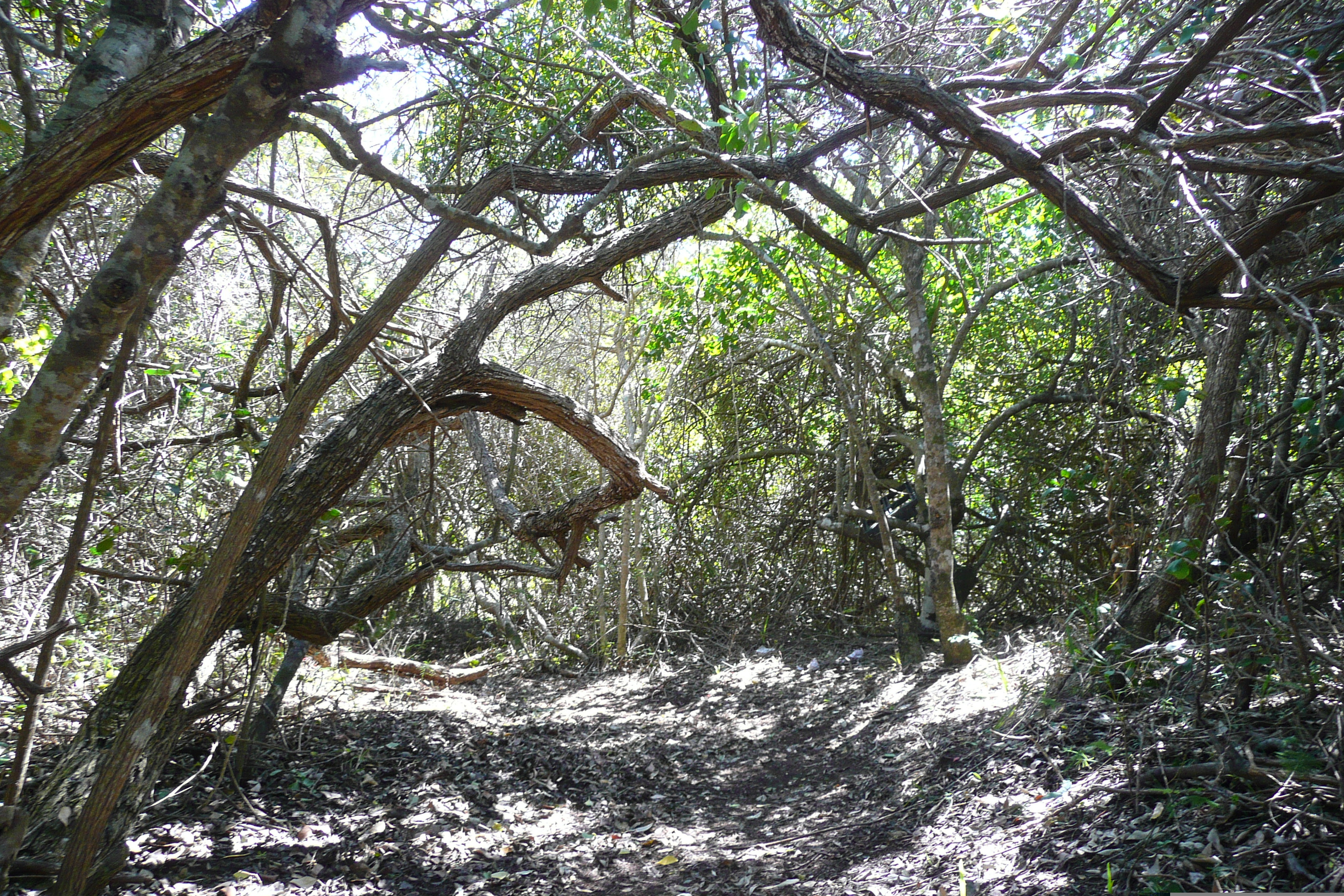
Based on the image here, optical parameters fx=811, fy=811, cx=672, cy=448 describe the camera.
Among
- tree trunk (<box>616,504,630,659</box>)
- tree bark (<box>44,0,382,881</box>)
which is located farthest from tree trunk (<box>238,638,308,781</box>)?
tree trunk (<box>616,504,630,659</box>)

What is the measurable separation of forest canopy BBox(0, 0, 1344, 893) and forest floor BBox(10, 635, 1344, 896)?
46cm

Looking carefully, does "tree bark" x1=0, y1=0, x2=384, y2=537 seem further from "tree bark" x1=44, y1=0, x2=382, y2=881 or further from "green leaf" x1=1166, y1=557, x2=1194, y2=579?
"green leaf" x1=1166, y1=557, x2=1194, y2=579

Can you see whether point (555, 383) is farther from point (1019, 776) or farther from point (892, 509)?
point (1019, 776)

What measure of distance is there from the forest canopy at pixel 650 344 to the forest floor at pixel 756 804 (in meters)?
0.46

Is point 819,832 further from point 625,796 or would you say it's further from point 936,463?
point 936,463

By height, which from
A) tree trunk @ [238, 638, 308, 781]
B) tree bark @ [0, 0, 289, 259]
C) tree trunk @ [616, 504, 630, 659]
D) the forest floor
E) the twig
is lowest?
the twig

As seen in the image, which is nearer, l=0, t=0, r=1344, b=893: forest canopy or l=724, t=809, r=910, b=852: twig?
l=0, t=0, r=1344, b=893: forest canopy

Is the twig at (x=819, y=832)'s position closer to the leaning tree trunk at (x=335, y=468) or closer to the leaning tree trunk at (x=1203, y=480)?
the leaning tree trunk at (x=1203, y=480)

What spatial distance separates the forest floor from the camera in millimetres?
2600

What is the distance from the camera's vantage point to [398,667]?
6.67 m

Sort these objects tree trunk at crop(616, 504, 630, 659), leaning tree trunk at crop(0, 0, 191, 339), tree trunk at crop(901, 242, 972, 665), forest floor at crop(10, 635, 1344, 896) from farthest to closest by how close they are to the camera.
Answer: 1. tree trunk at crop(616, 504, 630, 659)
2. tree trunk at crop(901, 242, 972, 665)
3. forest floor at crop(10, 635, 1344, 896)
4. leaning tree trunk at crop(0, 0, 191, 339)

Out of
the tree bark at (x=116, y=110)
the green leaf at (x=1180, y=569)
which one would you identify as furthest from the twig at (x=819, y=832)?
the tree bark at (x=116, y=110)

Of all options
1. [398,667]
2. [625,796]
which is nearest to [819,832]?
[625,796]

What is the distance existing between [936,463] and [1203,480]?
87.6 inches
